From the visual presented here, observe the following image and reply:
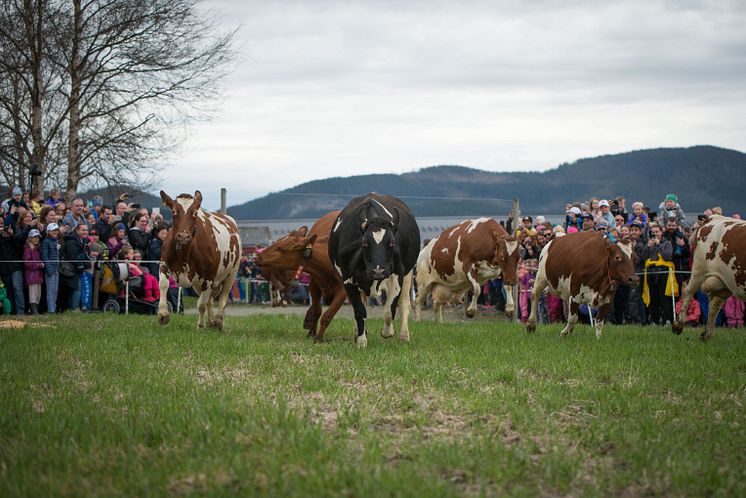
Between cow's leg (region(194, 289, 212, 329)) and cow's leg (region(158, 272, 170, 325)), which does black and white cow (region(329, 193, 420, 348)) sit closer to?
cow's leg (region(194, 289, 212, 329))

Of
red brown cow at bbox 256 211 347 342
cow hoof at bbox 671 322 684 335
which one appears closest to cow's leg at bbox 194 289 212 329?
red brown cow at bbox 256 211 347 342

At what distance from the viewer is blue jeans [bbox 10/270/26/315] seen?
19.0m

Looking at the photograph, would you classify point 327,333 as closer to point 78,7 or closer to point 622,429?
point 622,429

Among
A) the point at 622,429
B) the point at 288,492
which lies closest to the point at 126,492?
the point at 288,492

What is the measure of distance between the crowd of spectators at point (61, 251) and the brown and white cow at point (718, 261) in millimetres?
11831

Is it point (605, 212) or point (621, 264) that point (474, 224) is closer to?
point (605, 212)

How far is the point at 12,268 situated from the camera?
19.0 metres

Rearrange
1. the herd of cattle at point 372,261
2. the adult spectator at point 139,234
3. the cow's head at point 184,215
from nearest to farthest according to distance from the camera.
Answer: the herd of cattle at point 372,261
the cow's head at point 184,215
the adult spectator at point 139,234

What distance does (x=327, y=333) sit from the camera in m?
15.0

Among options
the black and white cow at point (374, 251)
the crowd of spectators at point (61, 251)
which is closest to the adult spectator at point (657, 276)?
the black and white cow at point (374, 251)

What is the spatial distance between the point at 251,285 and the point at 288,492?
28.5m

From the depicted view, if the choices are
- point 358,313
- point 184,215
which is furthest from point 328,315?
point 184,215

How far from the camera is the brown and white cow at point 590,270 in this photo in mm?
14703

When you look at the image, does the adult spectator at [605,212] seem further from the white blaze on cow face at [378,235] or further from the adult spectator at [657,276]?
the white blaze on cow face at [378,235]
